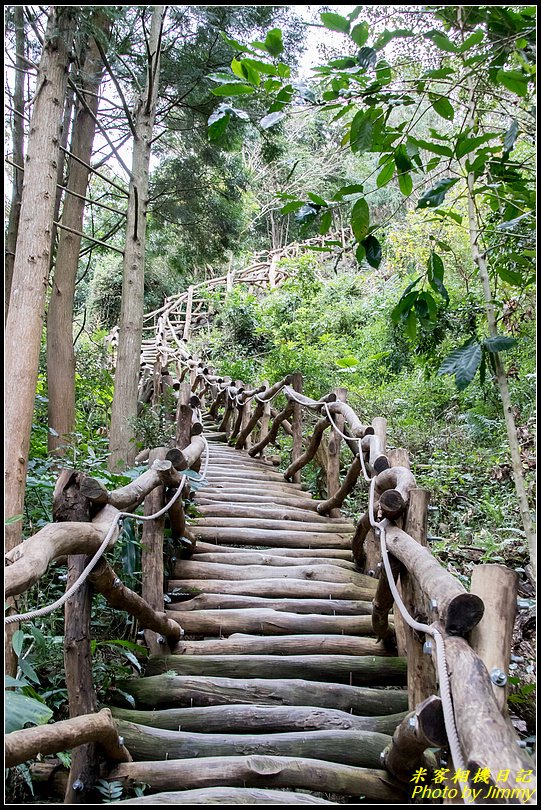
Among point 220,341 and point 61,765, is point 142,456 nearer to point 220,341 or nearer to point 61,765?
point 61,765

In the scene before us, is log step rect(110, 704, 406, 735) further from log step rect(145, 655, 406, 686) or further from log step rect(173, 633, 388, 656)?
log step rect(173, 633, 388, 656)

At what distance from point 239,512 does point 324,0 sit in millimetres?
3978

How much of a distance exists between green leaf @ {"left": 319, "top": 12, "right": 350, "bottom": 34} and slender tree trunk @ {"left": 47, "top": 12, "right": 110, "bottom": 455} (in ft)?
16.1

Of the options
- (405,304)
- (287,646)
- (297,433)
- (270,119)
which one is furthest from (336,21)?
(297,433)

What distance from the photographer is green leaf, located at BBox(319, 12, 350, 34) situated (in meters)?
1.43

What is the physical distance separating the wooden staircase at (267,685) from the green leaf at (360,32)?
95.1 inches

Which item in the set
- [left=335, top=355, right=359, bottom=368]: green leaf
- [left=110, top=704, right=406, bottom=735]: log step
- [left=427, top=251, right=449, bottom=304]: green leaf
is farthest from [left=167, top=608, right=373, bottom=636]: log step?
[left=335, top=355, right=359, bottom=368]: green leaf

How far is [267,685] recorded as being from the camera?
110 inches

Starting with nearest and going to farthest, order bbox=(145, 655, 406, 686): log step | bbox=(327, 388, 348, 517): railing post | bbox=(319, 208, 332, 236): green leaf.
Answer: bbox=(319, 208, 332, 236): green leaf
bbox=(145, 655, 406, 686): log step
bbox=(327, 388, 348, 517): railing post

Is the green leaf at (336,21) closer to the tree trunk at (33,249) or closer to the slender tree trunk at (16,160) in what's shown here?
the tree trunk at (33,249)

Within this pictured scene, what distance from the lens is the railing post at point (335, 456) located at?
509cm

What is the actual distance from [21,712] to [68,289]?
558 cm

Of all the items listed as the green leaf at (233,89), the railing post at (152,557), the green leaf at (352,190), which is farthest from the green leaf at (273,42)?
the railing post at (152,557)

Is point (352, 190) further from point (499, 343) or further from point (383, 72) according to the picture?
point (499, 343)
